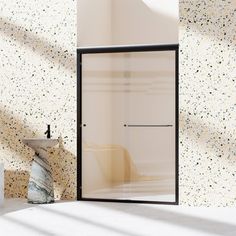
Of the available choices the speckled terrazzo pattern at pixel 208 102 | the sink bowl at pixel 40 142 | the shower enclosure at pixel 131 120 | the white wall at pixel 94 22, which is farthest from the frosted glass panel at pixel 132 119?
the speckled terrazzo pattern at pixel 208 102

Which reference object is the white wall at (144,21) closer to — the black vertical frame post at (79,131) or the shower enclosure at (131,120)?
the shower enclosure at (131,120)

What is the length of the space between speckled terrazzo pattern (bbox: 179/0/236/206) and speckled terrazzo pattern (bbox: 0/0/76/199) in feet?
4.93

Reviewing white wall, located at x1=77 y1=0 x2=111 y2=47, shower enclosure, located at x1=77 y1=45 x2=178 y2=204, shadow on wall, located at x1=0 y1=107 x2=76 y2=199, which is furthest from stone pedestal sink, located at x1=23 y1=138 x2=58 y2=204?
white wall, located at x1=77 y1=0 x2=111 y2=47

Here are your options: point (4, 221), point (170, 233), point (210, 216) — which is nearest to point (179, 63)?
point (210, 216)

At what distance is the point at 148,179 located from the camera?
8359 millimetres

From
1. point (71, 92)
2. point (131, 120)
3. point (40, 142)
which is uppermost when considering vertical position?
point (71, 92)

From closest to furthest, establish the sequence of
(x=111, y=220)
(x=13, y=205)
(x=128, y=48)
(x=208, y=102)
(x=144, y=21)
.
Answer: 1. (x=111, y=220)
2. (x=208, y=102)
3. (x=13, y=205)
4. (x=128, y=48)
5. (x=144, y=21)

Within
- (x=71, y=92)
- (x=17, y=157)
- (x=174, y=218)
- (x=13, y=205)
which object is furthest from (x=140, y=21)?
(x=174, y=218)

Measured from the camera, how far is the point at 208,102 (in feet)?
21.4

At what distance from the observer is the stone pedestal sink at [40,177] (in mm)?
6738

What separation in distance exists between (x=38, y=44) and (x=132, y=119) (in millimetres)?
2137

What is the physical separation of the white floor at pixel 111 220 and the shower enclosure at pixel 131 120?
50.5 inches

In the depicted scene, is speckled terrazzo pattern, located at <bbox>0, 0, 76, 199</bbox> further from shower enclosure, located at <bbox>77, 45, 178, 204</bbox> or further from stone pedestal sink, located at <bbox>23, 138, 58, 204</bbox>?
shower enclosure, located at <bbox>77, 45, 178, 204</bbox>

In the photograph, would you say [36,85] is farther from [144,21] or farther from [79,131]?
[144,21]
